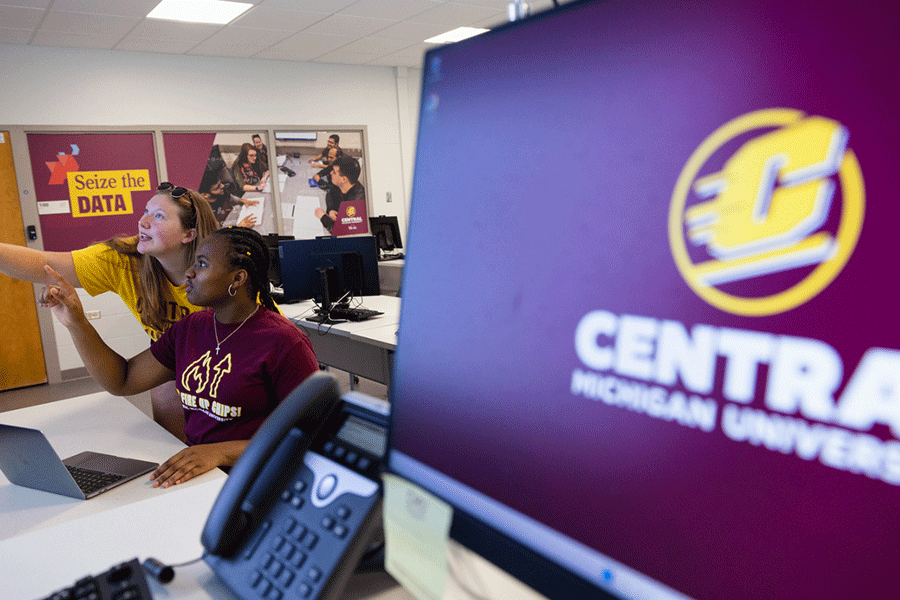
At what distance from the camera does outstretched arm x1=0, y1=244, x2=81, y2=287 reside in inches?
76.6

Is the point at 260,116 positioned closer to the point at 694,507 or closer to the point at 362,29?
the point at 362,29

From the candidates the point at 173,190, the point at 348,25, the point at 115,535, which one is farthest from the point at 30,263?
the point at 348,25

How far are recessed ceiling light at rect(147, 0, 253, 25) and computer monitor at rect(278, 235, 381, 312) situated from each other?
7.77ft

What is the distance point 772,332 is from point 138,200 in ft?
19.7

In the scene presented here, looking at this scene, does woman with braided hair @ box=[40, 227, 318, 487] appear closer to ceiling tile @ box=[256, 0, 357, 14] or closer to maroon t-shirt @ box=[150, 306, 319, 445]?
maroon t-shirt @ box=[150, 306, 319, 445]

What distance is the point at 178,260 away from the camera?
1940mm

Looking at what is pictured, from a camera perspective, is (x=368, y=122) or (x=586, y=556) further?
(x=368, y=122)

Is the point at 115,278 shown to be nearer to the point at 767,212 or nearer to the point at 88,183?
the point at 767,212

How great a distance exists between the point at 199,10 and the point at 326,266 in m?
2.72

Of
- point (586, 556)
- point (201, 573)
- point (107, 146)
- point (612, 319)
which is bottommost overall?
point (201, 573)

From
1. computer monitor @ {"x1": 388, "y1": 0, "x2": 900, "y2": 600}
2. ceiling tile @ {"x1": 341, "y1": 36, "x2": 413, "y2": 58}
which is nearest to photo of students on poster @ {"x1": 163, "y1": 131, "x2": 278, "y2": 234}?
ceiling tile @ {"x1": 341, "y1": 36, "x2": 413, "y2": 58}

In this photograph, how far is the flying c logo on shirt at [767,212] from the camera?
27 cm

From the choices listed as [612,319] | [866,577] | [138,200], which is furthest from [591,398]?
[138,200]

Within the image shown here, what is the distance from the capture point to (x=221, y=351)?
1462 millimetres
